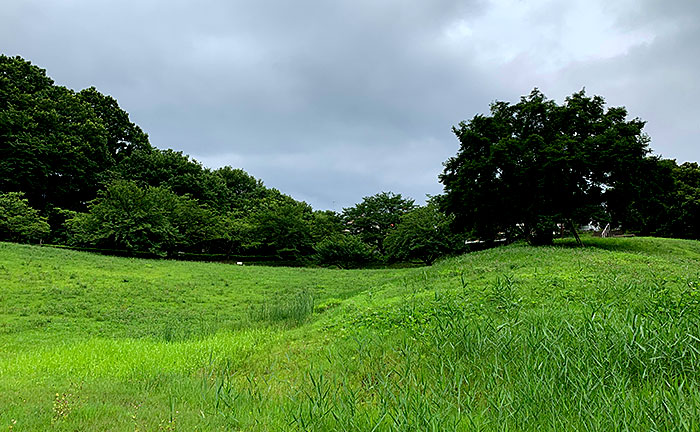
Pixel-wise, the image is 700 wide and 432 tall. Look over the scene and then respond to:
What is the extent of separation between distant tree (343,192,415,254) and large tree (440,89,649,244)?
15.1 metres

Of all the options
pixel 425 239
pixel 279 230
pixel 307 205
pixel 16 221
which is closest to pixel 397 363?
pixel 425 239

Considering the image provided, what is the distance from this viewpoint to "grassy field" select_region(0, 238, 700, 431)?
2.38 metres

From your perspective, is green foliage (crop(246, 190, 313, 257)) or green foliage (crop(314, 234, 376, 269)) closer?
green foliage (crop(314, 234, 376, 269))

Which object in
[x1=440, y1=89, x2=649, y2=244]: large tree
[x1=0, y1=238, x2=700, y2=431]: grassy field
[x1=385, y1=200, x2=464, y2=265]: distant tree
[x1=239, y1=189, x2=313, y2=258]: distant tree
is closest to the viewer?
[x1=0, y1=238, x2=700, y2=431]: grassy field

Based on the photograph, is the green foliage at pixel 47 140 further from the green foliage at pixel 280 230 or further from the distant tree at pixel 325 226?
the distant tree at pixel 325 226

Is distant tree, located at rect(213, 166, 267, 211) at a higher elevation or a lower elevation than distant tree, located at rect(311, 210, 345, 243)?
higher

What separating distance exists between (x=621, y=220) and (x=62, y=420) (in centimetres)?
2036

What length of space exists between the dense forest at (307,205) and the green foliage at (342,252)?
12cm

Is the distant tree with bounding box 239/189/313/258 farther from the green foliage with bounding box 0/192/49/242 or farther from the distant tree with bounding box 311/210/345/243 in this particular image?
the green foliage with bounding box 0/192/49/242

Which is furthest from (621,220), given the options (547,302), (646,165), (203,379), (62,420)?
(62,420)

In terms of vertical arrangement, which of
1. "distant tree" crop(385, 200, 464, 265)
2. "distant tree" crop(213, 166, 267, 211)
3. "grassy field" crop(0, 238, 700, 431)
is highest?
"distant tree" crop(213, 166, 267, 211)

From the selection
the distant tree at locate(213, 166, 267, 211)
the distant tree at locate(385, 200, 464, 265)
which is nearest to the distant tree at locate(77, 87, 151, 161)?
the distant tree at locate(213, 166, 267, 211)

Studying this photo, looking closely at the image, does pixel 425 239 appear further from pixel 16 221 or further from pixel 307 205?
pixel 16 221

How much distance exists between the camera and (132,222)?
902 inches
